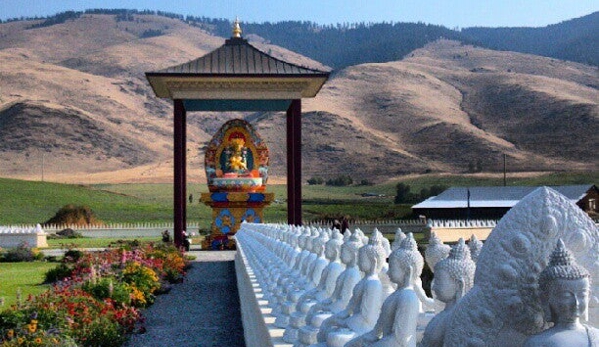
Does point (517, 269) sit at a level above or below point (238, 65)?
below

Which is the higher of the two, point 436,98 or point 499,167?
point 436,98

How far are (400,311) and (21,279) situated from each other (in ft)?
69.5

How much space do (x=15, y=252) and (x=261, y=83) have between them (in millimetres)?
9446

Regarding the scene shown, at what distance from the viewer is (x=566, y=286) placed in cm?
213

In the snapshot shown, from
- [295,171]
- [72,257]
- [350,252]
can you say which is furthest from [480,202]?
[350,252]

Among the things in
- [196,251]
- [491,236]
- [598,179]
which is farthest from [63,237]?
[598,179]

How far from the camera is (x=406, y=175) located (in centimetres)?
11988

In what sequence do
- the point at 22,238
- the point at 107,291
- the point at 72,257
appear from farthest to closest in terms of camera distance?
the point at 22,238 → the point at 72,257 → the point at 107,291

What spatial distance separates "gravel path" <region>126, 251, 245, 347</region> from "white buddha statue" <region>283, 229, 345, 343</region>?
7.19 m

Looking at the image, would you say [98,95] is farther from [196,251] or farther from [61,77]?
[196,251]

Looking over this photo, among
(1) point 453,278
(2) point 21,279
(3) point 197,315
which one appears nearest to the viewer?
(1) point 453,278

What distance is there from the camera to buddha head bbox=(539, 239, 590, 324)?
2.13m

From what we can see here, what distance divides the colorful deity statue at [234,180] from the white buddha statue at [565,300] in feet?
97.5

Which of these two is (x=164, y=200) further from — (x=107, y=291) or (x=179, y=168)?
(x=107, y=291)
